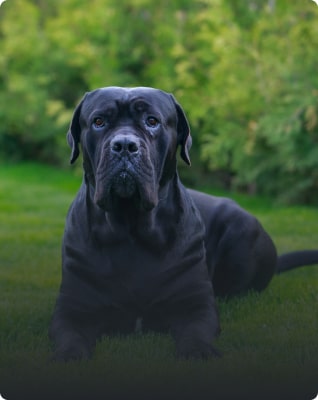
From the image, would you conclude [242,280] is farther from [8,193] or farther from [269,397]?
[8,193]

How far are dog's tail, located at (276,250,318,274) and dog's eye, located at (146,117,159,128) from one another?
6.23 ft

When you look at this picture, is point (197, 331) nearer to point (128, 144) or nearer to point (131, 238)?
point (131, 238)

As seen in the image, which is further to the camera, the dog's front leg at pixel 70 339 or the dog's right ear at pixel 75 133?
the dog's right ear at pixel 75 133

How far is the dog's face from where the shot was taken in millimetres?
2822

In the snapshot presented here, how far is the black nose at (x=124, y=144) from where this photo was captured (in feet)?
9.09

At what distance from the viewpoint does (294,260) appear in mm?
4562

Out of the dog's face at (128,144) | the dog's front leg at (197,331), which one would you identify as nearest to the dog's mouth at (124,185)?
the dog's face at (128,144)

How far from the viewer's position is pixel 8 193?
7973mm

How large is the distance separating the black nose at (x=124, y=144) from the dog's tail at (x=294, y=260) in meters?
2.06

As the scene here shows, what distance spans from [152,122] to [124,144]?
0.85 feet

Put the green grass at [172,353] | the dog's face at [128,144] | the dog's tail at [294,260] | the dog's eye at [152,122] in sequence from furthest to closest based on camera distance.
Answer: the dog's tail at [294,260] → the dog's eye at [152,122] → the dog's face at [128,144] → the green grass at [172,353]

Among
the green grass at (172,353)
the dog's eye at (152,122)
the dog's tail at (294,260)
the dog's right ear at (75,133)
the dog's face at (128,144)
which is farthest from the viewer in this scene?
the dog's tail at (294,260)

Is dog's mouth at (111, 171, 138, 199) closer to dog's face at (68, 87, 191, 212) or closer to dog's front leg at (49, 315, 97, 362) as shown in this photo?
dog's face at (68, 87, 191, 212)

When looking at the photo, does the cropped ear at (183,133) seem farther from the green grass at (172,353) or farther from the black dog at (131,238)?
the green grass at (172,353)
